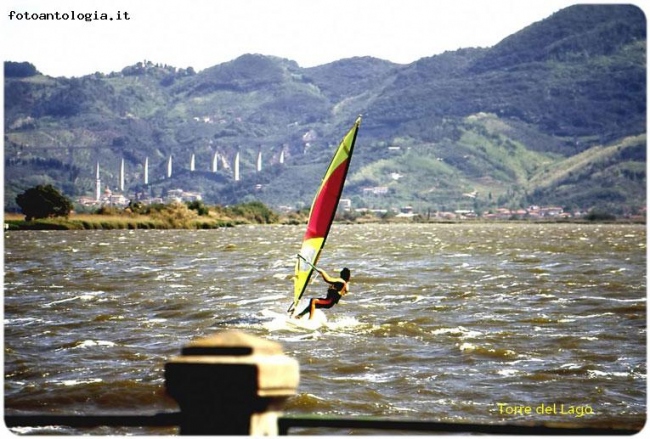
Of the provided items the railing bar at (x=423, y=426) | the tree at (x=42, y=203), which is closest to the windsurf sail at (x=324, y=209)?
the railing bar at (x=423, y=426)

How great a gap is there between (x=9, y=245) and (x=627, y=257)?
33294 mm

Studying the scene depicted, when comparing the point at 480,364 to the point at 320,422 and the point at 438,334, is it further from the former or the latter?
the point at 320,422

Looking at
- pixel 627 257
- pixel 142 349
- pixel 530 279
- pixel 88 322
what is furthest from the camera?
pixel 627 257

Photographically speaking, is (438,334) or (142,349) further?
(438,334)

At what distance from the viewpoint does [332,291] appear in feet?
69.4

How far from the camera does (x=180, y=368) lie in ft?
16.6

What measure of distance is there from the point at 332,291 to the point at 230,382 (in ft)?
52.9

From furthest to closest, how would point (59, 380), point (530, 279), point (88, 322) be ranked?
point (530, 279), point (88, 322), point (59, 380)

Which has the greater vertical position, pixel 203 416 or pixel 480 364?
pixel 203 416

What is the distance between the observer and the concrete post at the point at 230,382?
5.01m

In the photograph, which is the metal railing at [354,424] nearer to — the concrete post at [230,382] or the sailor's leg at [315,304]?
the concrete post at [230,382]

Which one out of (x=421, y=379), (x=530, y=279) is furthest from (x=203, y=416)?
(x=530, y=279)

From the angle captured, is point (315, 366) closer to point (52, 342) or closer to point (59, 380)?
point (59, 380)

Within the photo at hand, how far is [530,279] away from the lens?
37469 millimetres
